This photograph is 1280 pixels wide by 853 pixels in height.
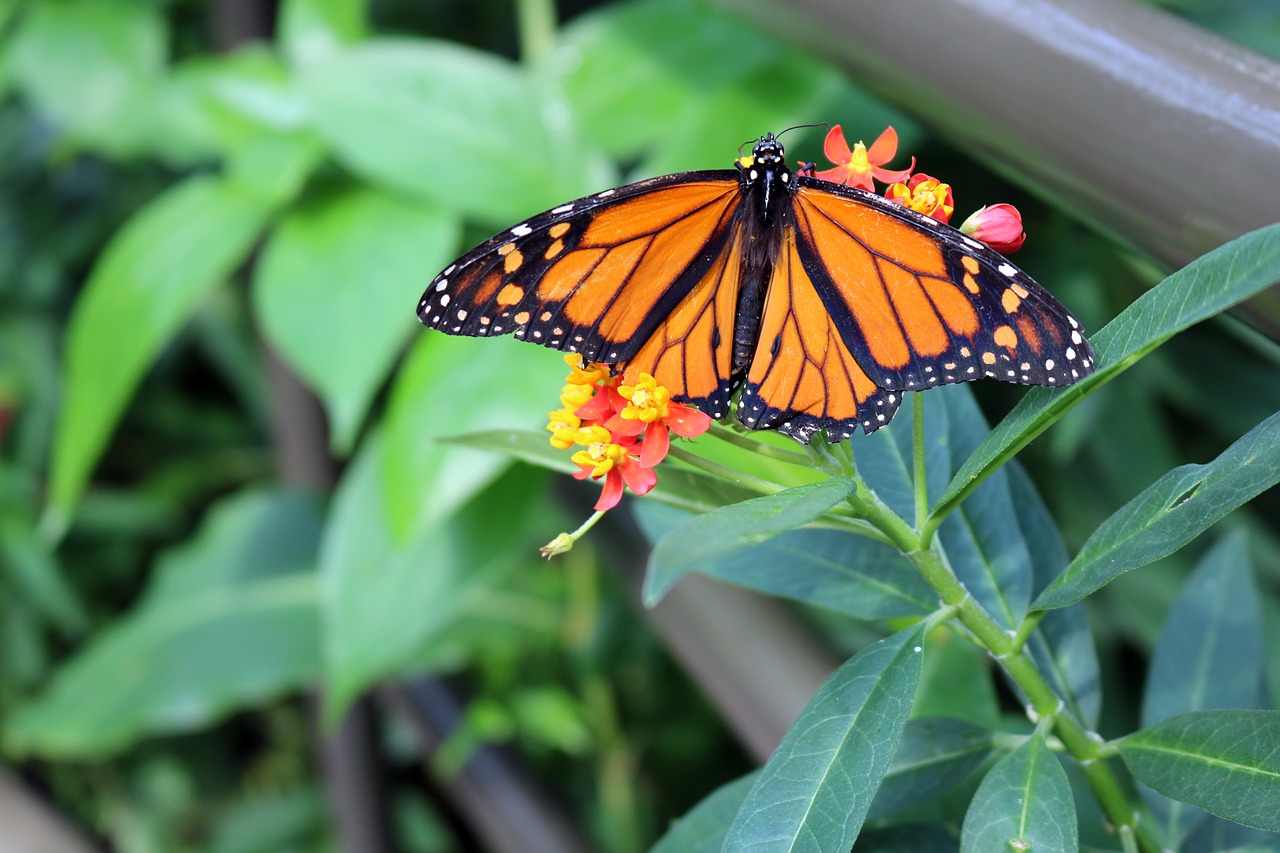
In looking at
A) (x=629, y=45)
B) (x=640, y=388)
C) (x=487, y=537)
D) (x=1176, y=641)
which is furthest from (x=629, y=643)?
(x=640, y=388)

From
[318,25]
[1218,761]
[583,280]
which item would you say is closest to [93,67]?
[318,25]

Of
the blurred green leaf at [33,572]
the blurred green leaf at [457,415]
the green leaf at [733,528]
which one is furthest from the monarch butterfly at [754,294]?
the blurred green leaf at [33,572]

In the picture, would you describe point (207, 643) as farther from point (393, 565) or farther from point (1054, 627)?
point (1054, 627)

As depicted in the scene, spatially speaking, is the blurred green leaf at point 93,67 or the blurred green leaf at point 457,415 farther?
the blurred green leaf at point 93,67

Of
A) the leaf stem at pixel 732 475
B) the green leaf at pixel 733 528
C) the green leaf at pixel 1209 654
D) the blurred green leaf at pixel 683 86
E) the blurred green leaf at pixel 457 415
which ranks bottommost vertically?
the green leaf at pixel 1209 654

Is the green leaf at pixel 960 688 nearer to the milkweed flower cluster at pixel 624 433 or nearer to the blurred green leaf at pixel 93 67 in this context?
the milkweed flower cluster at pixel 624 433

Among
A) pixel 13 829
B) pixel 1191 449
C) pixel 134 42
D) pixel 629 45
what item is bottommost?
pixel 1191 449

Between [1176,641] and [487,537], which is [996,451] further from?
[487,537]

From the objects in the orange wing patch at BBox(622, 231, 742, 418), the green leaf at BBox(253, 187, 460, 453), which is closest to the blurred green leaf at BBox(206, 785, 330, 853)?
the green leaf at BBox(253, 187, 460, 453)
